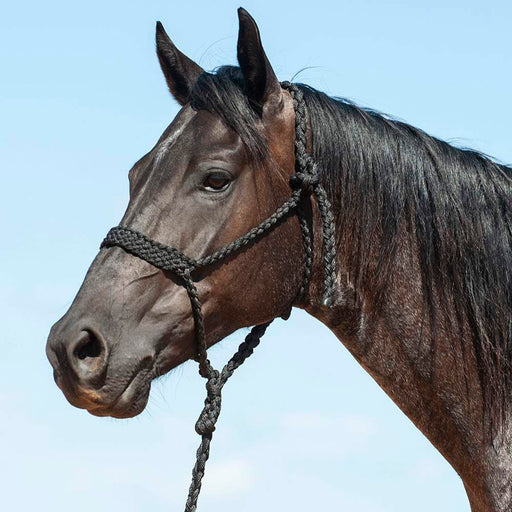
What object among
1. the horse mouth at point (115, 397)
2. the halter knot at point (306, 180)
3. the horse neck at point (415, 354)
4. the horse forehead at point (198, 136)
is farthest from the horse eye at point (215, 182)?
the horse mouth at point (115, 397)

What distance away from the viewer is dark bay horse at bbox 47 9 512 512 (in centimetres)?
504

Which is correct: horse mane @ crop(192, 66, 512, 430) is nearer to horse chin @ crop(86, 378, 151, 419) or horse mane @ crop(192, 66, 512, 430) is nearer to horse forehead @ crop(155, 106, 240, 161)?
horse forehead @ crop(155, 106, 240, 161)

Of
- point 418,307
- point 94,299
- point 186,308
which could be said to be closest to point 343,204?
point 418,307

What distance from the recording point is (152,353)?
16.1 ft

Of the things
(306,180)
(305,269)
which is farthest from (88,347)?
(306,180)

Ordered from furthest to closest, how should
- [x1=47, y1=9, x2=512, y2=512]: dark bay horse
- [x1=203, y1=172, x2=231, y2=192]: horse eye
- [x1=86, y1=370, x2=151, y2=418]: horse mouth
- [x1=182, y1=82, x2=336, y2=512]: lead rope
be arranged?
[x1=182, y1=82, x2=336, y2=512]: lead rope, [x1=203, y1=172, x2=231, y2=192]: horse eye, [x1=47, y1=9, x2=512, y2=512]: dark bay horse, [x1=86, y1=370, x2=151, y2=418]: horse mouth

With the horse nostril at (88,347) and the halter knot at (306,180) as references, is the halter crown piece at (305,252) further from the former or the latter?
the horse nostril at (88,347)

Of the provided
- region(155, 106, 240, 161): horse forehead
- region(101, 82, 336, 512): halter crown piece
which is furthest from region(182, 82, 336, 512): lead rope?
region(155, 106, 240, 161): horse forehead

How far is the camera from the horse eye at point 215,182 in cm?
514

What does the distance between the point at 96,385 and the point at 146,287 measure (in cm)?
52

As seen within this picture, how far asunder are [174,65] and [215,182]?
1.17 m

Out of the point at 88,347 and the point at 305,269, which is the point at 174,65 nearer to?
the point at 305,269

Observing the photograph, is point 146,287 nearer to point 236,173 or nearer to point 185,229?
point 185,229

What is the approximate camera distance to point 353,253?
543 centimetres
